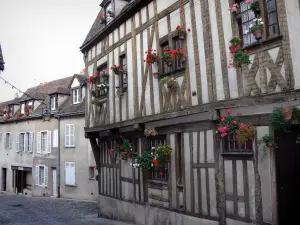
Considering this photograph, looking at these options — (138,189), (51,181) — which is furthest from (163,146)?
(51,181)

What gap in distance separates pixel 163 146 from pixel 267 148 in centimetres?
286

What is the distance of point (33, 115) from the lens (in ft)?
70.2

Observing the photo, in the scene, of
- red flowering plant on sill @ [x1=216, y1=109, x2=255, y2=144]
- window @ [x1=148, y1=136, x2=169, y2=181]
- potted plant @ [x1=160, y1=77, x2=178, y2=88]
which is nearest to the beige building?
window @ [x1=148, y1=136, x2=169, y2=181]

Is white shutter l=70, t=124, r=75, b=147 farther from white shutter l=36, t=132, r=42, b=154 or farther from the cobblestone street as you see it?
white shutter l=36, t=132, r=42, b=154

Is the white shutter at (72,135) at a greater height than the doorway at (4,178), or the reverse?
the white shutter at (72,135)

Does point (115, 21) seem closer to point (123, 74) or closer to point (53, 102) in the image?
point (123, 74)

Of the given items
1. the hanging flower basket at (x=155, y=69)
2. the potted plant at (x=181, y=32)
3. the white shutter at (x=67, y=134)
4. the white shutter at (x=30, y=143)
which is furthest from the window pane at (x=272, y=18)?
the white shutter at (x=30, y=143)

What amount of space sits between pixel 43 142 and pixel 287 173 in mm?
17597

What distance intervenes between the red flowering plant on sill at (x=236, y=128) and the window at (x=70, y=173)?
13.2 m

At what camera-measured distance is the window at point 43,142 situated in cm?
1983

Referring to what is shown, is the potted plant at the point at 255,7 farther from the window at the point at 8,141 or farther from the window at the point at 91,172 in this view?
the window at the point at 8,141

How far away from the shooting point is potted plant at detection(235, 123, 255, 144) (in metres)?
5.70

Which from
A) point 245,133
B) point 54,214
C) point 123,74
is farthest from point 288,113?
point 54,214

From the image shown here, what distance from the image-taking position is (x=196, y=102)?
7.19 meters
